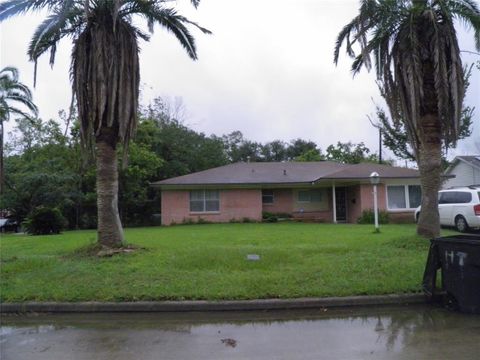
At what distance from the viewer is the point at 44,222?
21250 millimetres

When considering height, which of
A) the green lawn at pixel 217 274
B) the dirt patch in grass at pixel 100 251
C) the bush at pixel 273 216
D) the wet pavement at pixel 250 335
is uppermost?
the bush at pixel 273 216

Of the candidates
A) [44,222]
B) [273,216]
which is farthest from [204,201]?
[44,222]

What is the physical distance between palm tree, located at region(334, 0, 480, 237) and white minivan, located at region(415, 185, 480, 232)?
672 centimetres

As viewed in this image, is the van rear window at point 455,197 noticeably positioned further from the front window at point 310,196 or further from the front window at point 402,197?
the front window at point 310,196

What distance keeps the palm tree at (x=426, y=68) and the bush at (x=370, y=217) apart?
12815 mm

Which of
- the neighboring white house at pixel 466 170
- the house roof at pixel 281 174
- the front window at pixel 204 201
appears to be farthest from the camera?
the neighboring white house at pixel 466 170

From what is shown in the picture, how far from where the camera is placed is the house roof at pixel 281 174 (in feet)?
84.2

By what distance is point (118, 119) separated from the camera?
11.5 m

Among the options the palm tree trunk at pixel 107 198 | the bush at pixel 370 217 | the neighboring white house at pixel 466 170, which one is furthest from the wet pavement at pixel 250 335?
the neighboring white house at pixel 466 170

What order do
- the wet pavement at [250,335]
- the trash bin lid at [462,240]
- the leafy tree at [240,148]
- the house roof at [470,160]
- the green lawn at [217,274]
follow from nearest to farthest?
the wet pavement at [250,335] → the trash bin lid at [462,240] → the green lawn at [217,274] → the house roof at [470,160] → the leafy tree at [240,148]

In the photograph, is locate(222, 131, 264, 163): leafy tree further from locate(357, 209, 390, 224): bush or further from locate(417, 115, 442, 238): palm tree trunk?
locate(417, 115, 442, 238): palm tree trunk

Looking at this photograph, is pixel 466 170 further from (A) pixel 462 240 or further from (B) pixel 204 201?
(A) pixel 462 240

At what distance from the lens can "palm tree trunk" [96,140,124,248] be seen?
11.2m

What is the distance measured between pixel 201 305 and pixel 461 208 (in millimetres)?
14844
